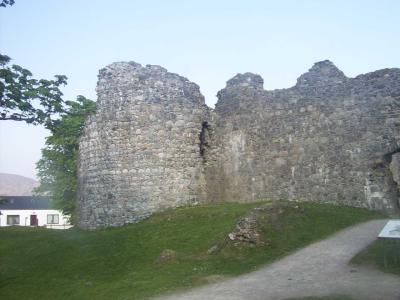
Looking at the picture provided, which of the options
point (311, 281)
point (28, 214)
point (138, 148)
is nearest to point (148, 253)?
point (311, 281)

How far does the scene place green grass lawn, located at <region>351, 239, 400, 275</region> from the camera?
36.9 ft

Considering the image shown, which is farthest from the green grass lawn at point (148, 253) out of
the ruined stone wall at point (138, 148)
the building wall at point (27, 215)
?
the building wall at point (27, 215)

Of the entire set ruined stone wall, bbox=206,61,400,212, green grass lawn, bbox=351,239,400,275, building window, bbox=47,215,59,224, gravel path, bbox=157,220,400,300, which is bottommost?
gravel path, bbox=157,220,400,300

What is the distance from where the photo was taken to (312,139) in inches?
823

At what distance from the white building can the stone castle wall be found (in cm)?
4506

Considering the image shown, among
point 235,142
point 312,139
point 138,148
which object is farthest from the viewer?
point 235,142

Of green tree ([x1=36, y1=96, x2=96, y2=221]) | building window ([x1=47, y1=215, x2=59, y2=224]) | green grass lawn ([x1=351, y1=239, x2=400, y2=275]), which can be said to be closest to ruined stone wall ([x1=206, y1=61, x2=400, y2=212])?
green grass lawn ([x1=351, y1=239, x2=400, y2=275])

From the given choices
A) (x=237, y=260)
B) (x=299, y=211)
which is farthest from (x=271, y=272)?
(x=299, y=211)

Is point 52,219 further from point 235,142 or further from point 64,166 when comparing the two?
point 235,142

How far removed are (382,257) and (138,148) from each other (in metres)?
12.7

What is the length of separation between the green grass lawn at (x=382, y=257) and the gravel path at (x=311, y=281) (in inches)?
11.9

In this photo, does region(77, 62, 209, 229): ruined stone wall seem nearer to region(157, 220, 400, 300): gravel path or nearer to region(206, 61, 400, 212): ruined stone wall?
region(206, 61, 400, 212): ruined stone wall

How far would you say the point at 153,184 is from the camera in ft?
70.3

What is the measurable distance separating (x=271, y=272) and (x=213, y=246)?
320 centimetres
